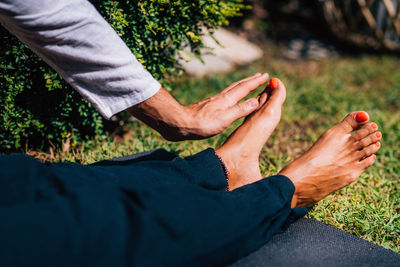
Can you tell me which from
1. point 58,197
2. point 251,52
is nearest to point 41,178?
point 58,197

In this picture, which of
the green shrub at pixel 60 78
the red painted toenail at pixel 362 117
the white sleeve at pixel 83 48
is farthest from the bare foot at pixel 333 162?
the green shrub at pixel 60 78

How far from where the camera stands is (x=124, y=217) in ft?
3.59

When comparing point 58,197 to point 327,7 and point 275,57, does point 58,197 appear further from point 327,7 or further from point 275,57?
point 327,7

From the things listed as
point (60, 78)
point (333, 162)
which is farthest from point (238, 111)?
point (60, 78)

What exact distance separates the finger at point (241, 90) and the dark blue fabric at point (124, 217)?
450 mm

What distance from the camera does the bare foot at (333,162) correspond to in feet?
5.43

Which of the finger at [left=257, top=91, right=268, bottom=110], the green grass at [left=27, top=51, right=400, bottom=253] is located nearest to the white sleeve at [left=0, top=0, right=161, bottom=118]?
the finger at [left=257, top=91, right=268, bottom=110]

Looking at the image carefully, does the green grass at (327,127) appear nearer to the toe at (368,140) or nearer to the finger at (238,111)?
the toe at (368,140)

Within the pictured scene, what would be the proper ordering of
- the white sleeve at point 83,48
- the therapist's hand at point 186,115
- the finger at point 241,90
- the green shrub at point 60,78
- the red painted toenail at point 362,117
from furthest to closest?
1. the red painted toenail at point 362,117
2. the green shrub at point 60,78
3. the finger at point 241,90
4. the therapist's hand at point 186,115
5. the white sleeve at point 83,48

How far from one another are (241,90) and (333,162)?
2.04ft

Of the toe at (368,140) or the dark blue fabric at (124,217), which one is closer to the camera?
the dark blue fabric at (124,217)

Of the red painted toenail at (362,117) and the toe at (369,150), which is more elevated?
the red painted toenail at (362,117)

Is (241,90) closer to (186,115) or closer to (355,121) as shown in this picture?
(186,115)

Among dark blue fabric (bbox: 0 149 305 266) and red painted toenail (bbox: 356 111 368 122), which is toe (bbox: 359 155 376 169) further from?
dark blue fabric (bbox: 0 149 305 266)
